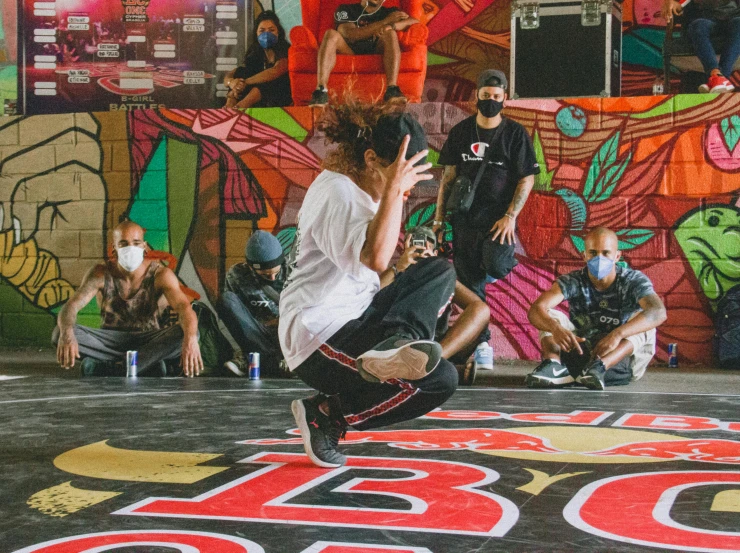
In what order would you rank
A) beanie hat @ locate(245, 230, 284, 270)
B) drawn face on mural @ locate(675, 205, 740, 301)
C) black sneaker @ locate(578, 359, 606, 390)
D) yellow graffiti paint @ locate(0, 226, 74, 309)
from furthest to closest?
yellow graffiti paint @ locate(0, 226, 74, 309) → drawn face on mural @ locate(675, 205, 740, 301) → beanie hat @ locate(245, 230, 284, 270) → black sneaker @ locate(578, 359, 606, 390)

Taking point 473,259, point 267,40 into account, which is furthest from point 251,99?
point 473,259

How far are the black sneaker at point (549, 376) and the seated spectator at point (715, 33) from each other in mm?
2937

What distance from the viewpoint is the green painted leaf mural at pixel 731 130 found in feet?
23.5

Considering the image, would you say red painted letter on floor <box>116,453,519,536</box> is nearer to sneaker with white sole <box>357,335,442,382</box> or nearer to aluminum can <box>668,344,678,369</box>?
sneaker with white sole <box>357,335,442,382</box>

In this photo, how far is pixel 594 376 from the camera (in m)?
5.38

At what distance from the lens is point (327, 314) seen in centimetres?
291

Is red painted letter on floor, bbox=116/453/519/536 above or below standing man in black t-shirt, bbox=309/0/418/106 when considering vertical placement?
below

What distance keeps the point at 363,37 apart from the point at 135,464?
538 centimetres

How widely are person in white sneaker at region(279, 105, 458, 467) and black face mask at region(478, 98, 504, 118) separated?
324cm

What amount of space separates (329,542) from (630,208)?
19.0 feet

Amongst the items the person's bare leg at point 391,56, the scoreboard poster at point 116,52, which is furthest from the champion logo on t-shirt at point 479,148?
the scoreboard poster at point 116,52

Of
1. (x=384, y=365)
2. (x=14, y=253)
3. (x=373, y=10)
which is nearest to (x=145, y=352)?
(x=14, y=253)

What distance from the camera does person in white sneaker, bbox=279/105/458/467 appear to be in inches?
108

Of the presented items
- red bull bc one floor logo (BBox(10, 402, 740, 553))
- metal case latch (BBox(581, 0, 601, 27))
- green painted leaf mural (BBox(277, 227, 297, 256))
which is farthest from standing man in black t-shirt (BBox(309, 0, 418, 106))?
red bull bc one floor logo (BBox(10, 402, 740, 553))
